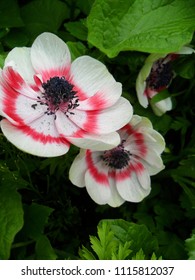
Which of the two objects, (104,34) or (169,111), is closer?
(104,34)

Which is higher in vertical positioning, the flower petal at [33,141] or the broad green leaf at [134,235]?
the flower petal at [33,141]

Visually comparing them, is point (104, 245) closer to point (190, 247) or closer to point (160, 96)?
point (190, 247)

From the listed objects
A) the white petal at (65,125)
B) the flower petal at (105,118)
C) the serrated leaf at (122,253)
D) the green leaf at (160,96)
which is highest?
the white petal at (65,125)

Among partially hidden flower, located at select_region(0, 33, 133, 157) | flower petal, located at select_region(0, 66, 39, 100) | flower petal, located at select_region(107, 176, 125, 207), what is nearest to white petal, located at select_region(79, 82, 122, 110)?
partially hidden flower, located at select_region(0, 33, 133, 157)

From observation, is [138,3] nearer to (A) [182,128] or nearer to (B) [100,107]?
(B) [100,107]

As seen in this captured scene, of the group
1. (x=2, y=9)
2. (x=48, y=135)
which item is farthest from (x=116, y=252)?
(x=2, y=9)

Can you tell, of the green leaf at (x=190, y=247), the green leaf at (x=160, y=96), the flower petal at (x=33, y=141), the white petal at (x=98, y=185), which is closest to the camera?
the flower petal at (x=33, y=141)

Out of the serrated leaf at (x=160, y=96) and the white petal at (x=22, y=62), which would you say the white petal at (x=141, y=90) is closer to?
the serrated leaf at (x=160, y=96)

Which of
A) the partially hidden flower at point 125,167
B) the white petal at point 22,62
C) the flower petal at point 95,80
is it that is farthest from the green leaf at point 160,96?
the white petal at point 22,62
